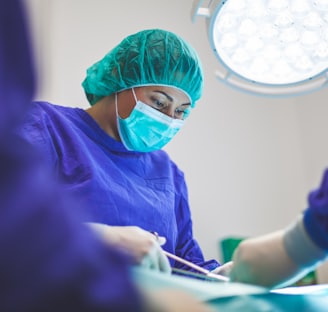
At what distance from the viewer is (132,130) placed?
4.37ft

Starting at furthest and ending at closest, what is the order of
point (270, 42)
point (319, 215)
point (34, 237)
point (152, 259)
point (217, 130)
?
Result: point (217, 130) → point (270, 42) → point (152, 259) → point (319, 215) → point (34, 237)

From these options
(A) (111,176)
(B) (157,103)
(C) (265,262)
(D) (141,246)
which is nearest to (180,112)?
(B) (157,103)

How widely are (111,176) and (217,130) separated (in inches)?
46.6

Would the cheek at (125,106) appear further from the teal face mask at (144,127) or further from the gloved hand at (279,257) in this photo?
the gloved hand at (279,257)

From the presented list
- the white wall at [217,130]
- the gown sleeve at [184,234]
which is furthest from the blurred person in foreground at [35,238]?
the white wall at [217,130]

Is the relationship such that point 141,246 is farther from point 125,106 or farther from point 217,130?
point 217,130

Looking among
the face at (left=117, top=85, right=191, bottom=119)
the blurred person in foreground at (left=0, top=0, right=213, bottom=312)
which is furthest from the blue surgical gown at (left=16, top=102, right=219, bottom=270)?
the blurred person in foreground at (left=0, top=0, right=213, bottom=312)

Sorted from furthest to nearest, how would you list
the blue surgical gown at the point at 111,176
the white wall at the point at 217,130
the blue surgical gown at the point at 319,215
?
1. the white wall at the point at 217,130
2. the blue surgical gown at the point at 111,176
3. the blue surgical gown at the point at 319,215

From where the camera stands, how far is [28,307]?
0.31m

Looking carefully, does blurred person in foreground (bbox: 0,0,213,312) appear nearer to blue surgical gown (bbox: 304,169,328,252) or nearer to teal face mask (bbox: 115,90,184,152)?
blue surgical gown (bbox: 304,169,328,252)

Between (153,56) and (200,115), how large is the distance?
1006 mm

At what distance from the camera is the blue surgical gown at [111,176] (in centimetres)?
114

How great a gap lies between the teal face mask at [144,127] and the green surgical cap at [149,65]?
0.09 m

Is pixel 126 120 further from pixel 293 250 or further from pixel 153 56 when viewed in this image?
pixel 293 250
